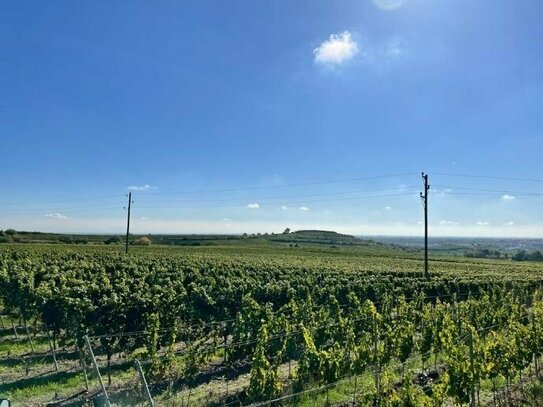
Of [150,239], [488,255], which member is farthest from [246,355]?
[488,255]

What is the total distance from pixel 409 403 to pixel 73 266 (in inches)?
878

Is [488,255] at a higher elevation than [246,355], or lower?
higher

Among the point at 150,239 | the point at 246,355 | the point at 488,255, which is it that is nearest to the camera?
the point at 246,355

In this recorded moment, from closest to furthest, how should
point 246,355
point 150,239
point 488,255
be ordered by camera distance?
point 246,355 → point 150,239 → point 488,255

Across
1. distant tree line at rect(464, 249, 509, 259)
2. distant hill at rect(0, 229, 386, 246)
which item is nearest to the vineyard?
distant hill at rect(0, 229, 386, 246)

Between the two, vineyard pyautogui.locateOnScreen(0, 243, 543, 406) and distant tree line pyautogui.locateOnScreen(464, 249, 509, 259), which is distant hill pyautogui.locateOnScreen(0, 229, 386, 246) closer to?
distant tree line pyautogui.locateOnScreen(464, 249, 509, 259)

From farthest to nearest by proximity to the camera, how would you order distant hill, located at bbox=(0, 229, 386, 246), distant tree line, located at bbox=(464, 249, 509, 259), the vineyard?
distant tree line, located at bbox=(464, 249, 509, 259) < distant hill, located at bbox=(0, 229, 386, 246) < the vineyard

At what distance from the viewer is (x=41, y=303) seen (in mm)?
13398

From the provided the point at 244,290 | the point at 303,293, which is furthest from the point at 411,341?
the point at 303,293

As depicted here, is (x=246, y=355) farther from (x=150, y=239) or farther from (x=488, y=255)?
(x=488, y=255)

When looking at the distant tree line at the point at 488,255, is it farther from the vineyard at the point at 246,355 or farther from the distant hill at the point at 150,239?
the vineyard at the point at 246,355

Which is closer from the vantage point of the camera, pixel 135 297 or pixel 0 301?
pixel 135 297

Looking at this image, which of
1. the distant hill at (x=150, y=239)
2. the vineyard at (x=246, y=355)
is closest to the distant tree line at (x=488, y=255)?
the distant hill at (x=150, y=239)

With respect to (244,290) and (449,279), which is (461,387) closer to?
(244,290)
